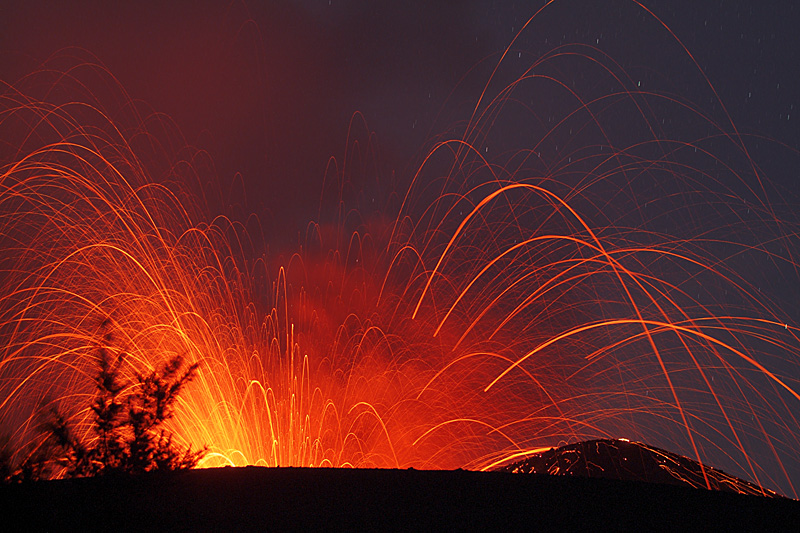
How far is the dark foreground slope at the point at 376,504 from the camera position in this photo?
725 cm

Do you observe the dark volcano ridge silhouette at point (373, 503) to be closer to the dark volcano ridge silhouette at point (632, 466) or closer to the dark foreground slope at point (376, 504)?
the dark foreground slope at point (376, 504)

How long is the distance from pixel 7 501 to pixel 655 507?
9.60m

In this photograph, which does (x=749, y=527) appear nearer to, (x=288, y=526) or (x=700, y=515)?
(x=700, y=515)

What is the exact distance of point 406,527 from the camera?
707 cm

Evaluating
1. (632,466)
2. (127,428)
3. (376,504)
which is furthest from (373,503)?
(632,466)

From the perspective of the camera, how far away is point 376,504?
7.97 meters

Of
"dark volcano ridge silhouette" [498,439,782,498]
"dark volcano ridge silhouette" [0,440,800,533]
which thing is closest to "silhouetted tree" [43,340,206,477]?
"dark volcano ridge silhouette" [0,440,800,533]

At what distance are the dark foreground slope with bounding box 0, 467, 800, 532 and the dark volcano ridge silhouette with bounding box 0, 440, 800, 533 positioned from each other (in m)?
0.02

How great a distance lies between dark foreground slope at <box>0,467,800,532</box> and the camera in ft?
23.8

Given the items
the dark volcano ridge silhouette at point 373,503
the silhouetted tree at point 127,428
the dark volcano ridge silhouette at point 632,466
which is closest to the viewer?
the dark volcano ridge silhouette at point 373,503

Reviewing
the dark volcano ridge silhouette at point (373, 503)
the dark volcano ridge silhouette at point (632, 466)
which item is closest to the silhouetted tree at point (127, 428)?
the dark volcano ridge silhouette at point (373, 503)

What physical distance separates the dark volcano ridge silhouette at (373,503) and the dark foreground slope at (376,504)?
16 millimetres

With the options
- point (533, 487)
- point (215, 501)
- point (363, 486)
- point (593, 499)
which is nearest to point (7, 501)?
point (215, 501)

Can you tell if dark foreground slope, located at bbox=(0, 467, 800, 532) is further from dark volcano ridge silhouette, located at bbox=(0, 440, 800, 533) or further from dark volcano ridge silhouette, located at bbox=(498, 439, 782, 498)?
dark volcano ridge silhouette, located at bbox=(498, 439, 782, 498)
